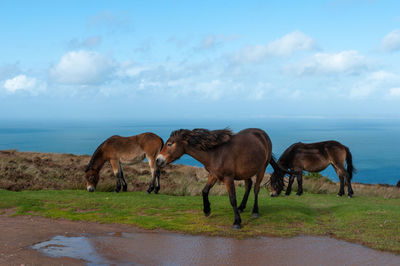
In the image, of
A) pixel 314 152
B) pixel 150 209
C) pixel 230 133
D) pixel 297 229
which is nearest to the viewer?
pixel 297 229

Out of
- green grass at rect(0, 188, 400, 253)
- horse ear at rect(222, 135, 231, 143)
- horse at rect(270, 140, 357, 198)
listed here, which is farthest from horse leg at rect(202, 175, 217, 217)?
horse at rect(270, 140, 357, 198)

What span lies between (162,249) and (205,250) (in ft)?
2.57

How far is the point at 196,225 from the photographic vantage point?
8.08m

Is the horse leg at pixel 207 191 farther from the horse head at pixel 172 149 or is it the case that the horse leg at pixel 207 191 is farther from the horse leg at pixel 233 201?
the horse head at pixel 172 149

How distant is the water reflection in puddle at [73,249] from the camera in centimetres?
605

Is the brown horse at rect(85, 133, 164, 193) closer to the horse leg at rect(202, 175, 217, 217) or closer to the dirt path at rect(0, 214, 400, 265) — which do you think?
the horse leg at rect(202, 175, 217, 217)

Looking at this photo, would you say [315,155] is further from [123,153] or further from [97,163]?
[97,163]

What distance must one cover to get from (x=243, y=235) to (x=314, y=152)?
9.31 metres

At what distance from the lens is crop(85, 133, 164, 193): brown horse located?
48.6 ft

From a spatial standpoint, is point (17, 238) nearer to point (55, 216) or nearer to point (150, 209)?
point (55, 216)

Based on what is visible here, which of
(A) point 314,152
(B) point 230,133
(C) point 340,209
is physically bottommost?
(C) point 340,209

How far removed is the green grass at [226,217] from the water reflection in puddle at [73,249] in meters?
1.53

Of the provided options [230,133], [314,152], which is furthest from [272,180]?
[230,133]

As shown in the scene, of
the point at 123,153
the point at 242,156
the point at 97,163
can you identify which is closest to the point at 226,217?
the point at 242,156
